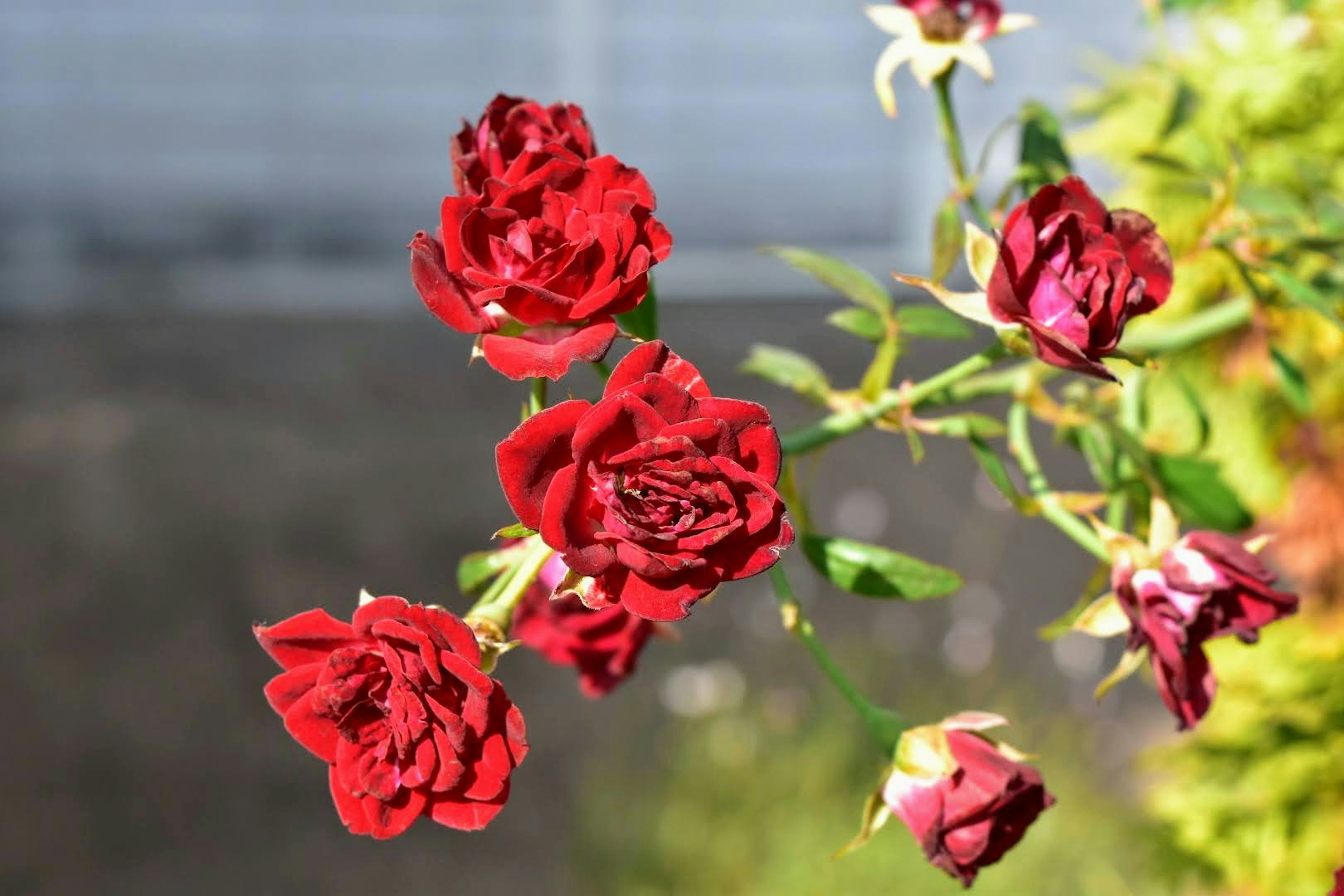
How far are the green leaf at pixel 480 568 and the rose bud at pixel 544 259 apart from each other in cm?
12

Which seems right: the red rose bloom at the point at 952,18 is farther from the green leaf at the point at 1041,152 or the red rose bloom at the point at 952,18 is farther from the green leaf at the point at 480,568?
the green leaf at the point at 480,568

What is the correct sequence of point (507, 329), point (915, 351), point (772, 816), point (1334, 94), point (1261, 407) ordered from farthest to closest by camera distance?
point (915, 351) → point (772, 816) → point (1261, 407) → point (1334, 94) → point (507, 329)

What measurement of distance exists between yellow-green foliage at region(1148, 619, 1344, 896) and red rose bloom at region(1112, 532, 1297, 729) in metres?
0.73

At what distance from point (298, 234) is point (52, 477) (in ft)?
5.59

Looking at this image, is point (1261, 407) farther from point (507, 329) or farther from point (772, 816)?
point (772, 816)

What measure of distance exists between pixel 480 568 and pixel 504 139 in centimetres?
19

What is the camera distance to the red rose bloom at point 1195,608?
555mm

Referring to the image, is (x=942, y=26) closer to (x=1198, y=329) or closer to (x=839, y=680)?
(x=1198, y=329)

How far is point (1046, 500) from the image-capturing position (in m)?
0.66

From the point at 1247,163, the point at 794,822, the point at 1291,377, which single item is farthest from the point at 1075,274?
the point at 794,822

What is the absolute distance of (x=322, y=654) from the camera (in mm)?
473

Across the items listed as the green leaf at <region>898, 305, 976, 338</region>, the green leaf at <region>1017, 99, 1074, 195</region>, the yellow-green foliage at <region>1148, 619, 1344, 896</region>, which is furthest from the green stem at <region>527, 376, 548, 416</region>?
the yellow-green foliage at <region>1148, 619, 1344, 896</region>

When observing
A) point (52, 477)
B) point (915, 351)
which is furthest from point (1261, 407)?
point (52, 477)

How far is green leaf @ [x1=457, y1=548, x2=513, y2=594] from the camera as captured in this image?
0.55m
